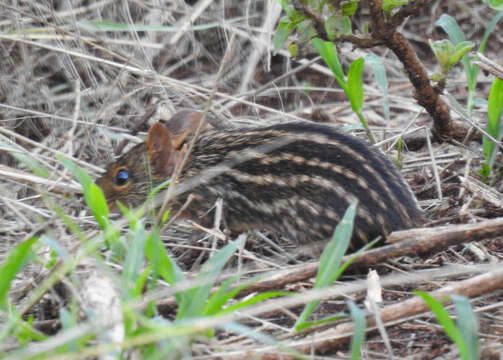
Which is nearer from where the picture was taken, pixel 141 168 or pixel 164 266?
pixel 164 266

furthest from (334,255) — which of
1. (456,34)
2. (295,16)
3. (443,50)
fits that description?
(456,34)

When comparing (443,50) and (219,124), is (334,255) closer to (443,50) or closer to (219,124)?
(443,50)

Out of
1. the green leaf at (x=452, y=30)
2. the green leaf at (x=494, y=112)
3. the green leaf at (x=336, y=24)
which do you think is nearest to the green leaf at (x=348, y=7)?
the green leaf at (x=336, y=24)

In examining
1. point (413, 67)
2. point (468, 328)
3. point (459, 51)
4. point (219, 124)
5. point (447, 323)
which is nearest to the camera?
point (468, 328)

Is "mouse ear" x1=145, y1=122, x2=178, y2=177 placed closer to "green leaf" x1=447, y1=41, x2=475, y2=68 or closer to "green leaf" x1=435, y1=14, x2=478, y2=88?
"green leaf" x1=447, y1=41, x2=475, y2=68

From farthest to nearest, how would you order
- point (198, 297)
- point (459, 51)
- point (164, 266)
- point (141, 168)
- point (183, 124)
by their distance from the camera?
point (183, 124) → point (141, 168) → point (459, 51) → point (164, 266) → point (198, 297)

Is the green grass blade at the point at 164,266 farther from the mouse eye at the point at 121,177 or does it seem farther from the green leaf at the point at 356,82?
the green leaf at the point at 356,82

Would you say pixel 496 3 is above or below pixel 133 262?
above
